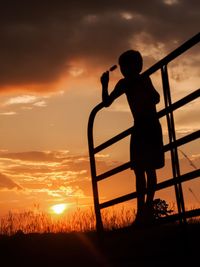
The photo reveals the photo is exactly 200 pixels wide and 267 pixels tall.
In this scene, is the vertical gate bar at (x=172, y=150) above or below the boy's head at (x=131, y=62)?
below

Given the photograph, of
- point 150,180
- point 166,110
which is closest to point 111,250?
point 150,180

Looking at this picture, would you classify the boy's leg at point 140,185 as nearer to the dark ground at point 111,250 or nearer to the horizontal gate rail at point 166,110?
the dark ground at point 111,250

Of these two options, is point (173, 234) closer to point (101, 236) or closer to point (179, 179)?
point (101, 236)

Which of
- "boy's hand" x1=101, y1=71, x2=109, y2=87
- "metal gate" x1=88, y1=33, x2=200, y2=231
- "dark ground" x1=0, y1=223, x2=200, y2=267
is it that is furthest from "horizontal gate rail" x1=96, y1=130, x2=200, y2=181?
"boy's hand" x1=101, y1=71, x2=109, y2=87

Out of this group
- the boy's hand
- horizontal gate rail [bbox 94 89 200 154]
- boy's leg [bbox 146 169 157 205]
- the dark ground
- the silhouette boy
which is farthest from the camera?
the boy's hand

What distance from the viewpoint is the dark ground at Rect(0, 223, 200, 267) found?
4777mm

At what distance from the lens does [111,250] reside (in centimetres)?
632

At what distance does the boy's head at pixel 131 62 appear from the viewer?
19.8 feet

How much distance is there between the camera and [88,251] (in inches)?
259

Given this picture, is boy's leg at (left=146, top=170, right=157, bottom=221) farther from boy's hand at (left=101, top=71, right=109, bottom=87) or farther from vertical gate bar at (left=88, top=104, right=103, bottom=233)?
boy's hand at (left=101, top=71, right=109, bottom=87)

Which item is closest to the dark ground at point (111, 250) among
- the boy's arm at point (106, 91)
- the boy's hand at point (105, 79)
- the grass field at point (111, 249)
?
the grass field at point (111, 249)

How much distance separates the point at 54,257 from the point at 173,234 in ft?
4.77

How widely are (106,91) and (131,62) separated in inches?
15.3

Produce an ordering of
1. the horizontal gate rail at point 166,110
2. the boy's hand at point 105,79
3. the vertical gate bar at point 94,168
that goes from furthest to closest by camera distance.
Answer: the vertical gate bar at point 94,168 → the boy's hand at point 105,79 → the horizontal gate rail at point 166,110
